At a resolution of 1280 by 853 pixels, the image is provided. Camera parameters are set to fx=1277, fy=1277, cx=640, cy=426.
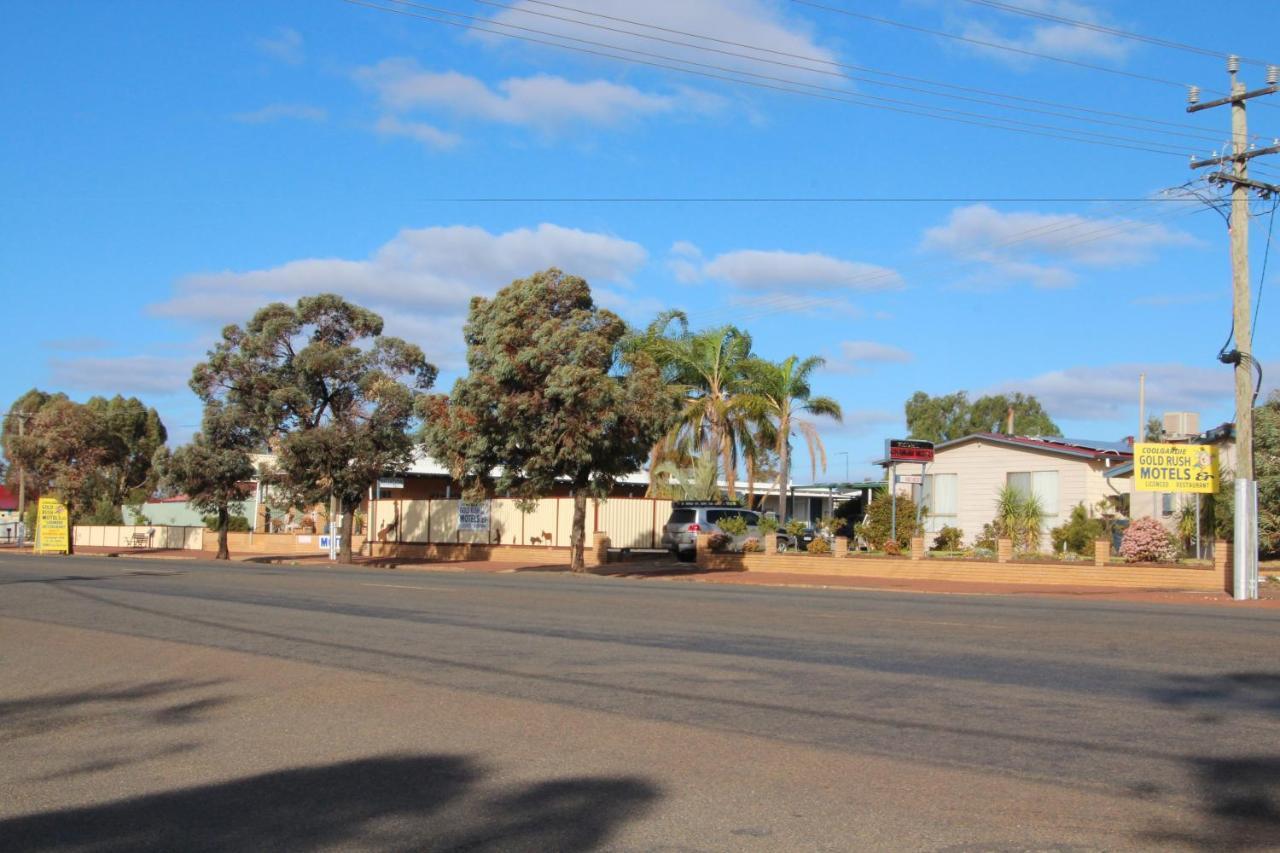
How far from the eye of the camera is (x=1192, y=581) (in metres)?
26.6

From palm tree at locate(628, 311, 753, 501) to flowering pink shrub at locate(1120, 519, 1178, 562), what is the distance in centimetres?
1954

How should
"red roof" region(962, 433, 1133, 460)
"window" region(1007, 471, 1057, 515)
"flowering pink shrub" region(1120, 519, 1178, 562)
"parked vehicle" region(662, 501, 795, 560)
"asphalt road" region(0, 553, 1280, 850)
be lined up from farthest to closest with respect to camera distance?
"parked vehicle" region(662, 501, 795, 560)
"window" region(1007, 471, 1057, 515)
"red roof" region(962, 433, 1133, 460)
"flowering pink shrub" region(1120, 519, 1178, 562)
"asphalt road" region(0, 553, 1280, 850)

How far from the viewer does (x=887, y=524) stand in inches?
1581

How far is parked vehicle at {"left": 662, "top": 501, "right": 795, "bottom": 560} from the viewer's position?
40531mm

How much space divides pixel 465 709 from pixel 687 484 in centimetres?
3763

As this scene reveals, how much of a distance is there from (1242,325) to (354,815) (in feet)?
76.8

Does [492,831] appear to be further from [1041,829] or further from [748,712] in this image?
[748,712]

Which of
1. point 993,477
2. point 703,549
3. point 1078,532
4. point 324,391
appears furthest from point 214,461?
point 1078,532

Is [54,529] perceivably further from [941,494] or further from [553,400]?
[941,494]

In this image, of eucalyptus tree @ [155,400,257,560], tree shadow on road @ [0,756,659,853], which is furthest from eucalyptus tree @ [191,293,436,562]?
tree shadow on road @ [0,756,659,853]

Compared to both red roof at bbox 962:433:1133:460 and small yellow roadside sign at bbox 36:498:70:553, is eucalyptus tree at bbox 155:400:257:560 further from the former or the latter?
red roof at bbox 962:433:1133:460

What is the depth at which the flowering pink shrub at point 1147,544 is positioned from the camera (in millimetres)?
30109

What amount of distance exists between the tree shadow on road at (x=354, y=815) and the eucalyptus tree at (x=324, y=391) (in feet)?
126

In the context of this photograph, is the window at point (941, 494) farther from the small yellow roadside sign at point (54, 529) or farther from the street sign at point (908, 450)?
the small yellow roadside sign at point (54, 529)
